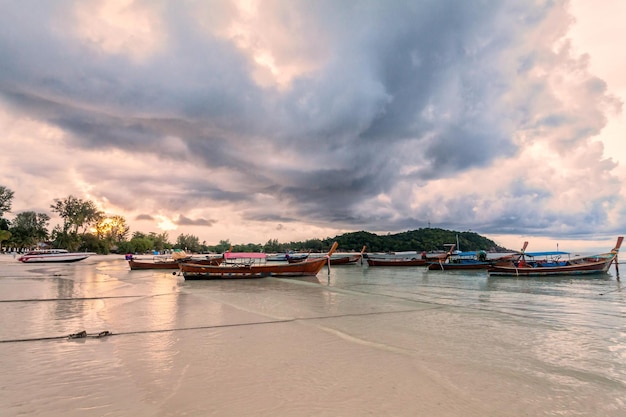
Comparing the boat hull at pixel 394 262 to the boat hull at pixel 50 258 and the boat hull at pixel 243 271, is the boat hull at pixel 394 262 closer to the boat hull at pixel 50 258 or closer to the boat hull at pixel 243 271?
the boat hull at pixel 243 271

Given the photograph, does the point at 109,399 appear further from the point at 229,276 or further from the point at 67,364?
the point at 229,276

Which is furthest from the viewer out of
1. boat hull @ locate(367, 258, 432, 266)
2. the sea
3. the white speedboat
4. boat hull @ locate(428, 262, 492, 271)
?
boat hull @ locate(367, 258, 432, 266)

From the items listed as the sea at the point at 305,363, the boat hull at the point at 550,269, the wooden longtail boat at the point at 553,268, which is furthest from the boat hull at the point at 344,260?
the sea at the point at 305,363

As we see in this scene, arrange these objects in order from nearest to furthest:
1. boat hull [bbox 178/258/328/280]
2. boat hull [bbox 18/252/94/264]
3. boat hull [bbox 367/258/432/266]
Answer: boat hull [bbox 178/258/328/280] → boat hull [bbox 18/252/94/264] → boat hull [bbox 367/258/432/266]

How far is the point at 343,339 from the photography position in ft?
31.3

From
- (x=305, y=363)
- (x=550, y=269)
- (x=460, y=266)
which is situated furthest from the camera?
(x=460, y=266)

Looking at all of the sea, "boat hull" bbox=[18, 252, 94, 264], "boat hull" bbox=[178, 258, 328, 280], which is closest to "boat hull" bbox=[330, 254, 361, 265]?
"boat hull" bbox=[178, 258, 328, 280]

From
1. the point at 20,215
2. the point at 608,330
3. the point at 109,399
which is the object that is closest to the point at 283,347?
the point at 109,399

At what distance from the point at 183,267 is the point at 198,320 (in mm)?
20556

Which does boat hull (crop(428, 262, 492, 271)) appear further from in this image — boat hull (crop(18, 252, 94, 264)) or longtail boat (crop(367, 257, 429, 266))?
boat hull (crop(18, 252, 94, 264))

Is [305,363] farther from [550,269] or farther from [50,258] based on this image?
[50,258]

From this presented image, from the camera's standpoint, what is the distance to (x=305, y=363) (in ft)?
24.0

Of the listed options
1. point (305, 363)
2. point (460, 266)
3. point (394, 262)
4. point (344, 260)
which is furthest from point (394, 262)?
point (305, 363)

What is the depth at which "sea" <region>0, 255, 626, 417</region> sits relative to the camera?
5.27 meters
